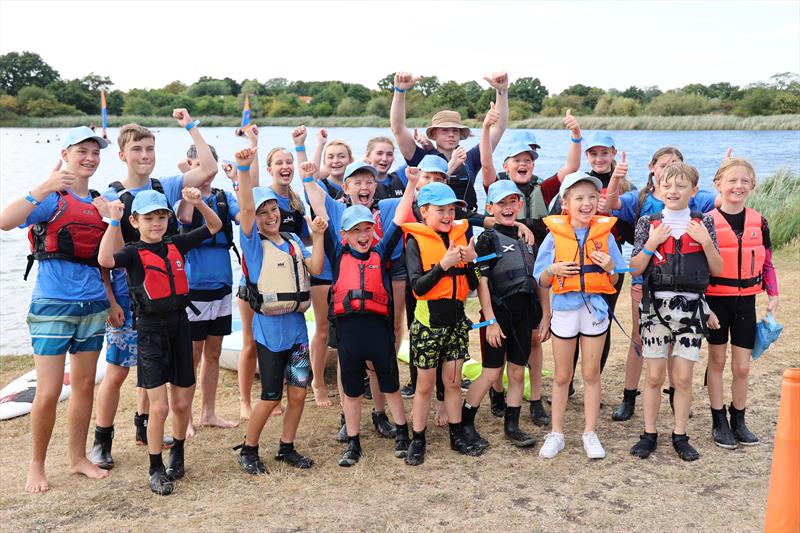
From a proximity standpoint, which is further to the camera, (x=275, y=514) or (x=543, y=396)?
(x=543, y=396)

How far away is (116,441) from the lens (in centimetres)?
543

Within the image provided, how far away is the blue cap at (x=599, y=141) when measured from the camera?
5.30m

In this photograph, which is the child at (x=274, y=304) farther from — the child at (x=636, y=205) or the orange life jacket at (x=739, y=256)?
the orange life jacket at (x=739, y=256)

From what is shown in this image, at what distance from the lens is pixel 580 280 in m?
4.56

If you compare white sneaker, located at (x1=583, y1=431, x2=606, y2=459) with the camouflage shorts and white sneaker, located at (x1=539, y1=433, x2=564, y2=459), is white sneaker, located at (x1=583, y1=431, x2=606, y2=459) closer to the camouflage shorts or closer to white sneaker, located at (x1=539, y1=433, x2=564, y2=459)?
white sneaker, located at (x1=539, y1=433, x2=564, y2=459)

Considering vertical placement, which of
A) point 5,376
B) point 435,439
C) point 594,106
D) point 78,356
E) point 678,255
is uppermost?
point 594,106

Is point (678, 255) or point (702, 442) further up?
point (678, 255)

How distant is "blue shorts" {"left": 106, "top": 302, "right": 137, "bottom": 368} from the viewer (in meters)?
4.82

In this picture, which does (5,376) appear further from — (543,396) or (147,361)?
(543,396)

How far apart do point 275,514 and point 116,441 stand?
210 centimetres

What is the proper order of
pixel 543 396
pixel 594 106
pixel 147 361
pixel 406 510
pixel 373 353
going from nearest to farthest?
1. pixel 406 510
2. pixel 147 361
3. pixel 373 353
4. pixel 543 396
5. pixel 594 106

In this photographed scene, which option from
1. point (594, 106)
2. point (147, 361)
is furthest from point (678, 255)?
point (594, 106)

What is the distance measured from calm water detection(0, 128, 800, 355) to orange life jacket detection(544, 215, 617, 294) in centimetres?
643

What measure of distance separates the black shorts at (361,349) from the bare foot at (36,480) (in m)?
2.08
